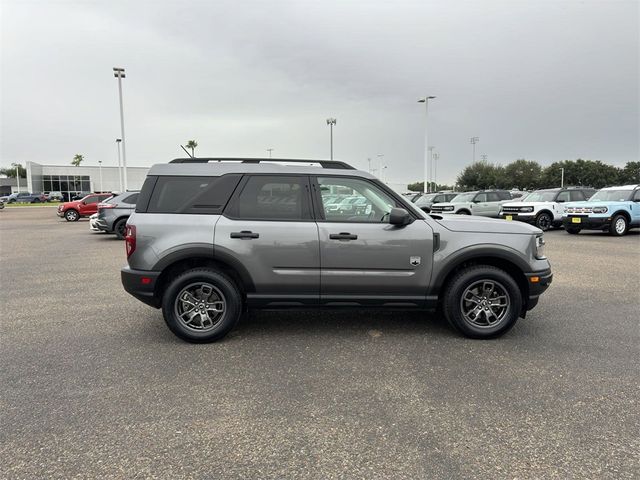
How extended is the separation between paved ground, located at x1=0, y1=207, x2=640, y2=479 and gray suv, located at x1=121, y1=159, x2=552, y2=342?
408mm

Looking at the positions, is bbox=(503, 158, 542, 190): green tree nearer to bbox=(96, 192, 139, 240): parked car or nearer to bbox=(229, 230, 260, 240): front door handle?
bbox=(96, 192, 139, 240): parked car

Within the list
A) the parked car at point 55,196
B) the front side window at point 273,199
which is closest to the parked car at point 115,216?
the front side window at point 273,199

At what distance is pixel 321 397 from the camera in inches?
141

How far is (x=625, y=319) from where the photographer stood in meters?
5.67

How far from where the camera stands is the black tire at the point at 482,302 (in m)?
4.84

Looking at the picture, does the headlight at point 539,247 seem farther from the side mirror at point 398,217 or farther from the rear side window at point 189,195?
the rear side window at point 189,195

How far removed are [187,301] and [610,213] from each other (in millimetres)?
15831

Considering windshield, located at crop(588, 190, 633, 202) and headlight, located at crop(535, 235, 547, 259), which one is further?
windshield, located at crop(588, 190, 633, 202)

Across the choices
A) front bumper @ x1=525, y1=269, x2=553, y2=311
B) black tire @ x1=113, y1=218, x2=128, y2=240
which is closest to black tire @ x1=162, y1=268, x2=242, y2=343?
front bumper @ x1=525, y1=269, x2=553, y2=311

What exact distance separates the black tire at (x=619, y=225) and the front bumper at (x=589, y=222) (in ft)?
0.85

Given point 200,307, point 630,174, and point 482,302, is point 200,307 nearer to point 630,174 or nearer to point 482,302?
point 482,302

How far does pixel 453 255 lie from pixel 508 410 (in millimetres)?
1825

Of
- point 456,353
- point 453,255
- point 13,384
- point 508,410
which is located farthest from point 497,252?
point 13,384

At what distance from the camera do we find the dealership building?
82.4 meters
